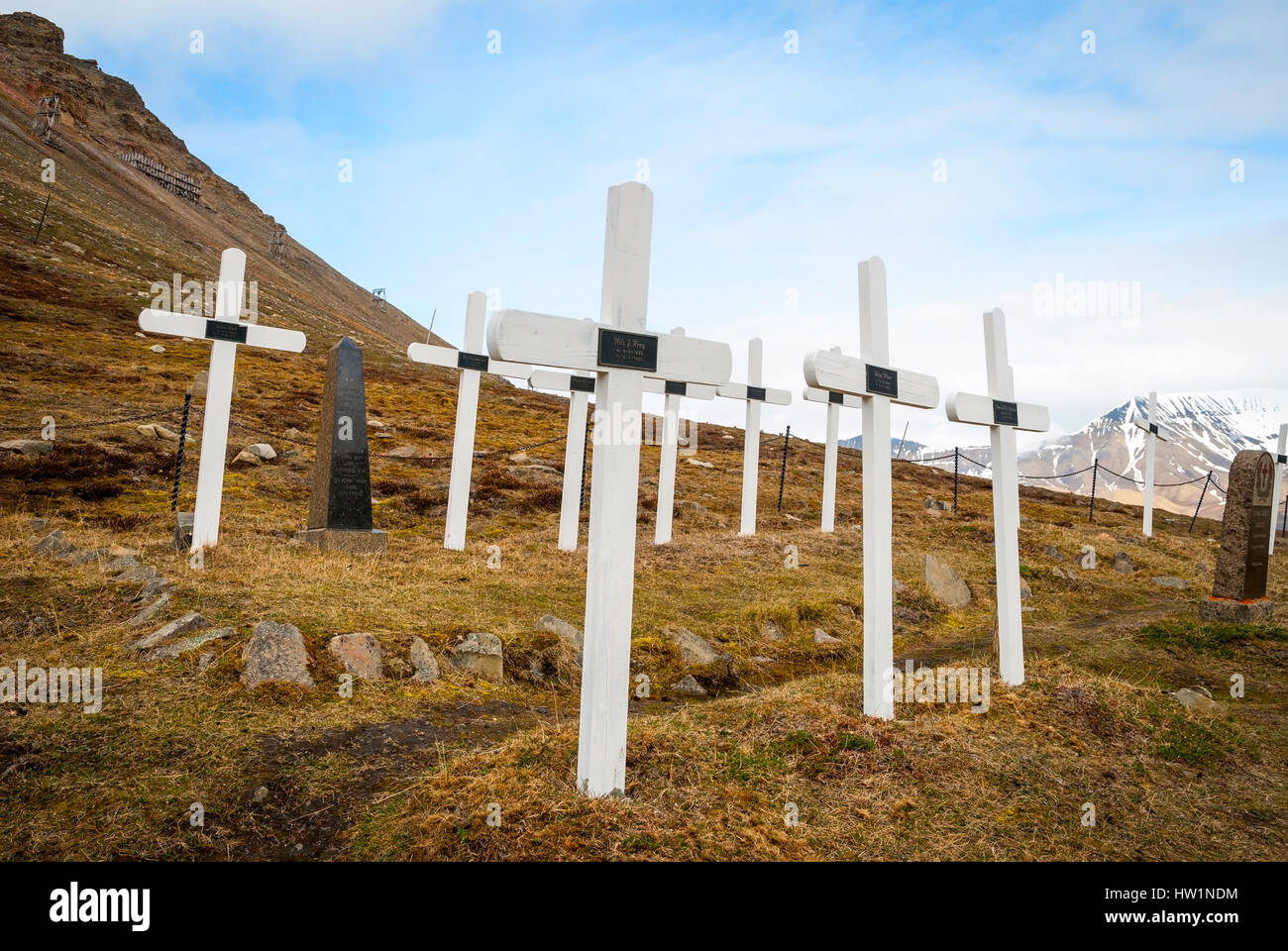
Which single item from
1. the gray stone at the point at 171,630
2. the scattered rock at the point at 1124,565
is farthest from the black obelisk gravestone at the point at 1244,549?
the gray stone at the point at 171,630

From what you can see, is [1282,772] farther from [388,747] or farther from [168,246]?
[168,246]

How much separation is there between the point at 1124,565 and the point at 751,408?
29.3 ft

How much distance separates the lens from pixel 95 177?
64.1 metres

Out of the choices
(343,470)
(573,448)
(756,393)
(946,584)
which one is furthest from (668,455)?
(343,470)

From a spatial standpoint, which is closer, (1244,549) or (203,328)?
(203,328)

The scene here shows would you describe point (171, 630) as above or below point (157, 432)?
below

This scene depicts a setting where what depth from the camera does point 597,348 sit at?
4.70 m

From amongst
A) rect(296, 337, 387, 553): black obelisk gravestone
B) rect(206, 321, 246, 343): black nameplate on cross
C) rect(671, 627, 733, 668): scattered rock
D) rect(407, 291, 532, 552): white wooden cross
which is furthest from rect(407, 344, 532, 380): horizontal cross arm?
rect(671, 627, 733, 668): scattered rock

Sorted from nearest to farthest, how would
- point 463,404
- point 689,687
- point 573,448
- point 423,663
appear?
point 423,663, point 689,687, point 463,404, point 573,448

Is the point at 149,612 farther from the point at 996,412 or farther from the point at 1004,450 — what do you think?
the point at 1004,450

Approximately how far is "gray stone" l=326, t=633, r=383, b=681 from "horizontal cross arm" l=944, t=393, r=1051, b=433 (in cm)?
599

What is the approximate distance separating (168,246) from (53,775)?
59.0 m

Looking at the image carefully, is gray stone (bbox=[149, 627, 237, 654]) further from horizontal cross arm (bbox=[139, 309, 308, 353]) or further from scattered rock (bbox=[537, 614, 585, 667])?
horizontal cross arm (bbox=[139, 309, 308, 353])

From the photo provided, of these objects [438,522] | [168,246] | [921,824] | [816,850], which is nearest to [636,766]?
[816,850]
